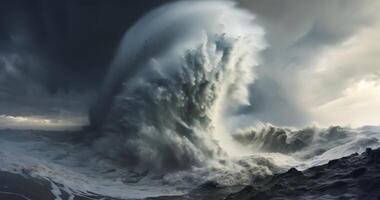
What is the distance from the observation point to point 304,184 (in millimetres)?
74562

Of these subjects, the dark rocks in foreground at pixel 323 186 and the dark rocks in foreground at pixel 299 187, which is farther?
the dark rocks in foreground at pixel 299 187

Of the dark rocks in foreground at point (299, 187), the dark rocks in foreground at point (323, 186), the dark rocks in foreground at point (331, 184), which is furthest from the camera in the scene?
the dark rocks in foreground at point (299, 187)

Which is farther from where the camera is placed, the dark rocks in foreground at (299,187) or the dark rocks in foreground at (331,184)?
the dark rocks in foreground at (299,187)

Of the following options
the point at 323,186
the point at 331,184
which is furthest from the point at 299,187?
the point at 331,184

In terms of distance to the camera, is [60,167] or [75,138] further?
[75,138]

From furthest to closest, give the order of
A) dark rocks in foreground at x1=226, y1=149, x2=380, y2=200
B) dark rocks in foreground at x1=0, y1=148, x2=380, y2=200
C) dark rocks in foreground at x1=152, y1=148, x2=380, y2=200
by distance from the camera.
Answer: dark rocks in foreground at x1=0, y1=148, x2=380, y2=200
dark rocks in foreground at x1=152, y1=148, x2=380, y2=200
dark rocks in foreground at x1=226, y1=149, x2=380, y2=200

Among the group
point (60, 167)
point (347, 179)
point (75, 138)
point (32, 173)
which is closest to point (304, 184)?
point (347, 179)

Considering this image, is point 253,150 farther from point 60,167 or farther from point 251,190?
point 251,190

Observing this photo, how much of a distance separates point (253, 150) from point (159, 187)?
131 ft

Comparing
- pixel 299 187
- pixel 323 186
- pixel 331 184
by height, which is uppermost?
pixel 299 187

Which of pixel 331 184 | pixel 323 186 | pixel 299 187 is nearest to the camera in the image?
pixel 331 184

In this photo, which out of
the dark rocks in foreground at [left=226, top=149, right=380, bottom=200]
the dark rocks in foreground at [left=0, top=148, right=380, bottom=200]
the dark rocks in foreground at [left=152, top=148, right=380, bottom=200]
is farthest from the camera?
the dark rocks in foreground at [left=0, top=148, right=380, bottom=200]

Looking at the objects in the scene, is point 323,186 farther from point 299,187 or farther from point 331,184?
point 299,187

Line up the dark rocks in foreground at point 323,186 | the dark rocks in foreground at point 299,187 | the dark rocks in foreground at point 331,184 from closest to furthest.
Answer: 1. the dark rocks in foreground at point 331,184
2. the dark rocks in foreground at point 323,186
3. the dark rocks in foreground at point 299,187
